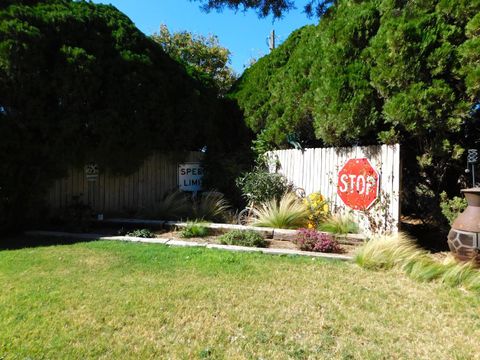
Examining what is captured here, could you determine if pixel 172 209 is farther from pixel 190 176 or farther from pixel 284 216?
pixel 284 216

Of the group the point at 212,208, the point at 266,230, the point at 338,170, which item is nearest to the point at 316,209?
the point at 338,170

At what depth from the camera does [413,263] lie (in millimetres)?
5172

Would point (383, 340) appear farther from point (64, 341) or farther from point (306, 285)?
point (64, 341)

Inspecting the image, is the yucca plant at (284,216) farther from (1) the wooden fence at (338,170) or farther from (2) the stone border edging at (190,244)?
(2) the stone border edging at (190,244)

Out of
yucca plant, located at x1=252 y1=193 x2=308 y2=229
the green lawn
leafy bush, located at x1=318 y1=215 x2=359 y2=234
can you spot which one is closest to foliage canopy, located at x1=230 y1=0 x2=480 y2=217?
leafy bush, located at x1=318 y1=215 x2=359 y2=234

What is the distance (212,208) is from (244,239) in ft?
6.88

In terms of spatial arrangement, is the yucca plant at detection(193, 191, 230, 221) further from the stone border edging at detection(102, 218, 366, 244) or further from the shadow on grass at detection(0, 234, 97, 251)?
the shadow on grass at detection(0, 234, 97, 251)

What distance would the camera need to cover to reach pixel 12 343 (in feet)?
9.86

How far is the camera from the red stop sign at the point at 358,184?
681 cm

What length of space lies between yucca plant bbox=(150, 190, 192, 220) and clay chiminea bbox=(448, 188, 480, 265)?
17.9 feet

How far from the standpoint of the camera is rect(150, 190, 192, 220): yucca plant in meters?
8.71

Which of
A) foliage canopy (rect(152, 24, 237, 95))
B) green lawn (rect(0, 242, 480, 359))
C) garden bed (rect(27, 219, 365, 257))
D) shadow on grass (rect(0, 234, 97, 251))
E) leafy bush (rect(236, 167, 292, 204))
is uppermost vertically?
foliage canopy (rect(152, 24, 237, 95))

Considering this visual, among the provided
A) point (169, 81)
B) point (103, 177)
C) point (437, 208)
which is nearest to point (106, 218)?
point (103, 177)

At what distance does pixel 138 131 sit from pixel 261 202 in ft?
10.7
